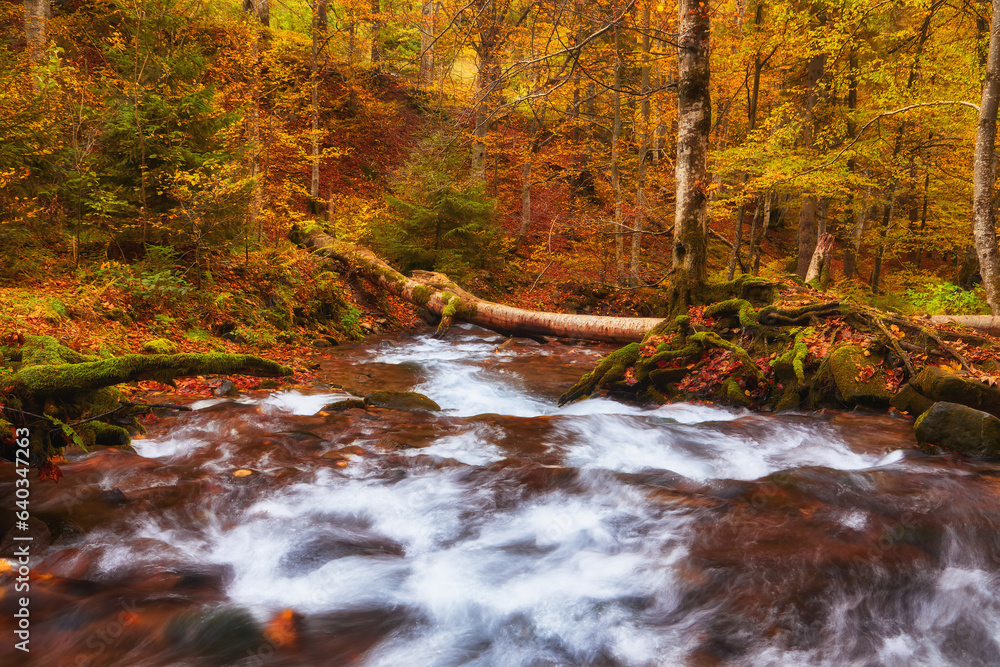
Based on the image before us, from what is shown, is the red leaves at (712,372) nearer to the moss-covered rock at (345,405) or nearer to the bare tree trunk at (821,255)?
the bare tree trunk at (821,255)

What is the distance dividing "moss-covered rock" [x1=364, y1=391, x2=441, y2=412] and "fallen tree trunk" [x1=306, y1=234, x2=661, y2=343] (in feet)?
13.2

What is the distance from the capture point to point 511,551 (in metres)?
3.72

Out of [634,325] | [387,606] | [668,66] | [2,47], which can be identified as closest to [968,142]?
[668,66]

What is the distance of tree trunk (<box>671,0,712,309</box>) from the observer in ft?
23.3

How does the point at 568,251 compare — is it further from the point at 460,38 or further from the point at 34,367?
the point at 34,367

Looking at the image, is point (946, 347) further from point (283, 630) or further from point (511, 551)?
point (283, 630)

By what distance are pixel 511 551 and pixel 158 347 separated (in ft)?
17.9

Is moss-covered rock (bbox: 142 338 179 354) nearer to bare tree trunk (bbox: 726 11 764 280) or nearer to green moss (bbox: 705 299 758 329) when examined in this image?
green moss (bbox: 705 299 758 329)

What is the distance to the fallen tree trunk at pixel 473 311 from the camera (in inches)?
380

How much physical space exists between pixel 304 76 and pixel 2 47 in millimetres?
12521

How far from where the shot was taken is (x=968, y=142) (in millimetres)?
13133

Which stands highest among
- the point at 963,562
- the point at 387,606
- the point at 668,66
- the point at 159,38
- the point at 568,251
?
the point at 668,66

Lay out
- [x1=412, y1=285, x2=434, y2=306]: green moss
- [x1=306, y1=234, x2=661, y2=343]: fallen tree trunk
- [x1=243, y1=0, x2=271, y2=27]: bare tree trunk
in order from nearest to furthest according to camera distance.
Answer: [x1=306, y1=234, x2=661, y2=343]: fallen tree trunk, [x1=412, y1=285, x2=434, y2=306]: green moss, [x1=243, y1=0, x2=271, y2=27]: bare tree trunk

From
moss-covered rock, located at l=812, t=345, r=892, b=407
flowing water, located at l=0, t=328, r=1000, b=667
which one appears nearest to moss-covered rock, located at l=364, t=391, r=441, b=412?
flowing water, located at l=0, t=328, r=1000, b=667
